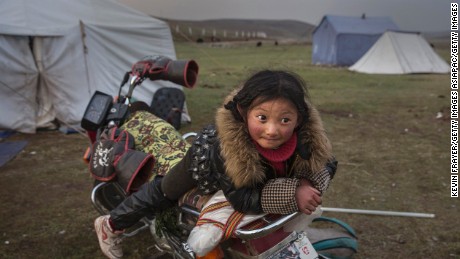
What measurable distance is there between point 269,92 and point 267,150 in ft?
0.89

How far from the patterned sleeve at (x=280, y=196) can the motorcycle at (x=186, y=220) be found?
0.08 m

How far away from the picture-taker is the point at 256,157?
1784 millimetres

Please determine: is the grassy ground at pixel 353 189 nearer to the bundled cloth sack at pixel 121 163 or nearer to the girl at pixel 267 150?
the girl at pixel 267 150

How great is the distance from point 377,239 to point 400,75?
52.8 ft

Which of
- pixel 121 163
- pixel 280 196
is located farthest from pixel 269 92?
pixel 121 163

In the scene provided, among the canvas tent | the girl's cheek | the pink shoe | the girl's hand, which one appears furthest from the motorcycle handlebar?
the canvas tent

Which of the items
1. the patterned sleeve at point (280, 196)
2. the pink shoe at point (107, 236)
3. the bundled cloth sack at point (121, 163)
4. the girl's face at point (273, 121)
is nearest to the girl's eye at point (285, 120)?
the girl's face at point (273, 121)

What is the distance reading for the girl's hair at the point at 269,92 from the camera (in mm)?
1702

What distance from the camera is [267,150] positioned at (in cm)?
180

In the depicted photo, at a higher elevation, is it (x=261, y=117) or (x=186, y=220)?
(x=261, y=117)

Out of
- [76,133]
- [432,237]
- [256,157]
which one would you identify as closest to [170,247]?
[256,157]

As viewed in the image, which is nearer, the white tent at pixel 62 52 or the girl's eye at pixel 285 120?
the girl's eye at pixel 285 120

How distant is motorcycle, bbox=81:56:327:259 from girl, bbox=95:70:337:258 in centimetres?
12

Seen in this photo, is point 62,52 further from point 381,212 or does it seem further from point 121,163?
point 381,212
